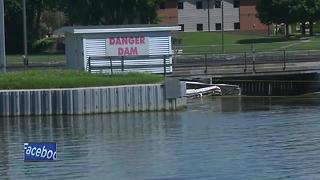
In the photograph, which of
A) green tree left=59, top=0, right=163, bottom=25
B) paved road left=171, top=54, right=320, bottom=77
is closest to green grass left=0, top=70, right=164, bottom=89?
paved road left=171, top=54, right=320, bottom=77

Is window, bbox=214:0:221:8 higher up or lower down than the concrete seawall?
higher up

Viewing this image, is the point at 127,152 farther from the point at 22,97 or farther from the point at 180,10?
the point at 180,10

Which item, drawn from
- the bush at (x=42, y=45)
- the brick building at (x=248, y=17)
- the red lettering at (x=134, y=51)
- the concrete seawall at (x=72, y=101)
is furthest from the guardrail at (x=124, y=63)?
the brick building at (x=248, y=17)

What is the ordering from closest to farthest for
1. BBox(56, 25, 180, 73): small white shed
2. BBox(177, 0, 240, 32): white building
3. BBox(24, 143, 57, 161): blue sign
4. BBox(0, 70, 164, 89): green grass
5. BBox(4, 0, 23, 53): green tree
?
BBox(24, 143, 57, 161): blue sign, BBox(0, 70, 164, 89): green grass, BBox(56, 25, 180, 73): small white shed, BBox(4, 0, 23, 53): green tree, BBox(177, 0, 240, 32): white building

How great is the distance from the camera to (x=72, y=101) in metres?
46.4

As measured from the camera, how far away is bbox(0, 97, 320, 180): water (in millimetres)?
27719

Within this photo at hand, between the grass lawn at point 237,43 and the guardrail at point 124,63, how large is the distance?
35.0 metres

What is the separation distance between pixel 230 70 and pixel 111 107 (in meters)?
14.3

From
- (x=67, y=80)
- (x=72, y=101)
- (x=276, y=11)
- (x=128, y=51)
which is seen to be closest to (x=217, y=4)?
(x=276, y=11)

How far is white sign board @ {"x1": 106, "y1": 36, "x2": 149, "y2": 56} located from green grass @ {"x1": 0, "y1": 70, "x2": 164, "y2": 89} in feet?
26.6

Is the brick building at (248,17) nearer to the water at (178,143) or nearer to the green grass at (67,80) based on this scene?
the water at (178,143)

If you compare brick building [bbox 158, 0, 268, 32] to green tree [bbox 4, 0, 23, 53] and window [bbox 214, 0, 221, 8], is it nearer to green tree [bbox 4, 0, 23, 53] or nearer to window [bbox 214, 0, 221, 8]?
window [bbox 214, 0, 221, 8]

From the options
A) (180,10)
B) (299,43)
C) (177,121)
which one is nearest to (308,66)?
(177,121)

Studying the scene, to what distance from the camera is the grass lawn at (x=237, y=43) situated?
9562 cm
